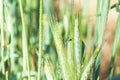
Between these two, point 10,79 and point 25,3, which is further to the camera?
point 25,3

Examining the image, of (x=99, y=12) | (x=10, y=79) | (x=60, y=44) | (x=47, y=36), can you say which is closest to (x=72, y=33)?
(x=60, y=44)

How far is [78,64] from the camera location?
2.01 ft

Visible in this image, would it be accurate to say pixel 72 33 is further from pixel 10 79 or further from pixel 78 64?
pixel 10 79

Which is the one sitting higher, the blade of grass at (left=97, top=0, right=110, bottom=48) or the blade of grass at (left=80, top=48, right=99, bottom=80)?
the blade of grass at (left=97, top=0, right=110, bottom=48)

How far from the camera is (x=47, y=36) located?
1160 mm

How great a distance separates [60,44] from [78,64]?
0.06m

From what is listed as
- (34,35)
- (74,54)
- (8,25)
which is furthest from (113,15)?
(74,54)

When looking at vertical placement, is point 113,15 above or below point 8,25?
below

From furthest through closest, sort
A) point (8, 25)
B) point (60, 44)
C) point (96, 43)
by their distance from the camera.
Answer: point (8, 25) → point (96, 43) → point (60, 44)

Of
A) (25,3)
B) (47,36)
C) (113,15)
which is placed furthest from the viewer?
(113,15)

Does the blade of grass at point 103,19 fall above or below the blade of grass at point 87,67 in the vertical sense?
above

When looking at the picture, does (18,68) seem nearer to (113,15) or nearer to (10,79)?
(10,79)

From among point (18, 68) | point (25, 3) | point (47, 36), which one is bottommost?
point (18, 68)

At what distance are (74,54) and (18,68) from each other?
60cm
